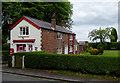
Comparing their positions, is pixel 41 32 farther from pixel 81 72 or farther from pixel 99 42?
pixel 99 42

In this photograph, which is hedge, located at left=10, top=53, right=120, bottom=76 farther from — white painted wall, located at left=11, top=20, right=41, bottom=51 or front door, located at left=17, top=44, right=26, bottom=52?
front door, located at left=17, top=44, right=26, bottom=52

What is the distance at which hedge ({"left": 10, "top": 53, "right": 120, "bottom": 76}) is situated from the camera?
1000 cm

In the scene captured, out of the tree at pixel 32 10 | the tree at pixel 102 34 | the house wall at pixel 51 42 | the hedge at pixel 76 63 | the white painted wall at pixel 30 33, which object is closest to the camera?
the hedge at pixel 76 63

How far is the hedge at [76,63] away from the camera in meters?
10.00

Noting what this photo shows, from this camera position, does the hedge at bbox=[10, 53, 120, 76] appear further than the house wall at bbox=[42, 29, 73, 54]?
No

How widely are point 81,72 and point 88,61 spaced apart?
3.98 ft

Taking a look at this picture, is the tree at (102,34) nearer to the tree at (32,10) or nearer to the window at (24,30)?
the tree at (32,10)

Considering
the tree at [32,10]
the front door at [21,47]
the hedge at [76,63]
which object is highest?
the tree at [32,10]

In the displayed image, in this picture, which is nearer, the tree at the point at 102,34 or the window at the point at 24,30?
the window at the point at 24,30

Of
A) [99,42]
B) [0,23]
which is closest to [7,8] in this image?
[0,23]

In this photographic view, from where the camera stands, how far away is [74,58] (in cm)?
1125

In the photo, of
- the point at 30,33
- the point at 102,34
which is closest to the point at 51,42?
the point at 30,33

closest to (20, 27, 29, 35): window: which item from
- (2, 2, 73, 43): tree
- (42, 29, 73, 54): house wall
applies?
(42, 29, 73, 54): house wall

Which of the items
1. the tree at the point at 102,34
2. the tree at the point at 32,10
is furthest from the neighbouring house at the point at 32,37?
the tree at the point at 102,34
